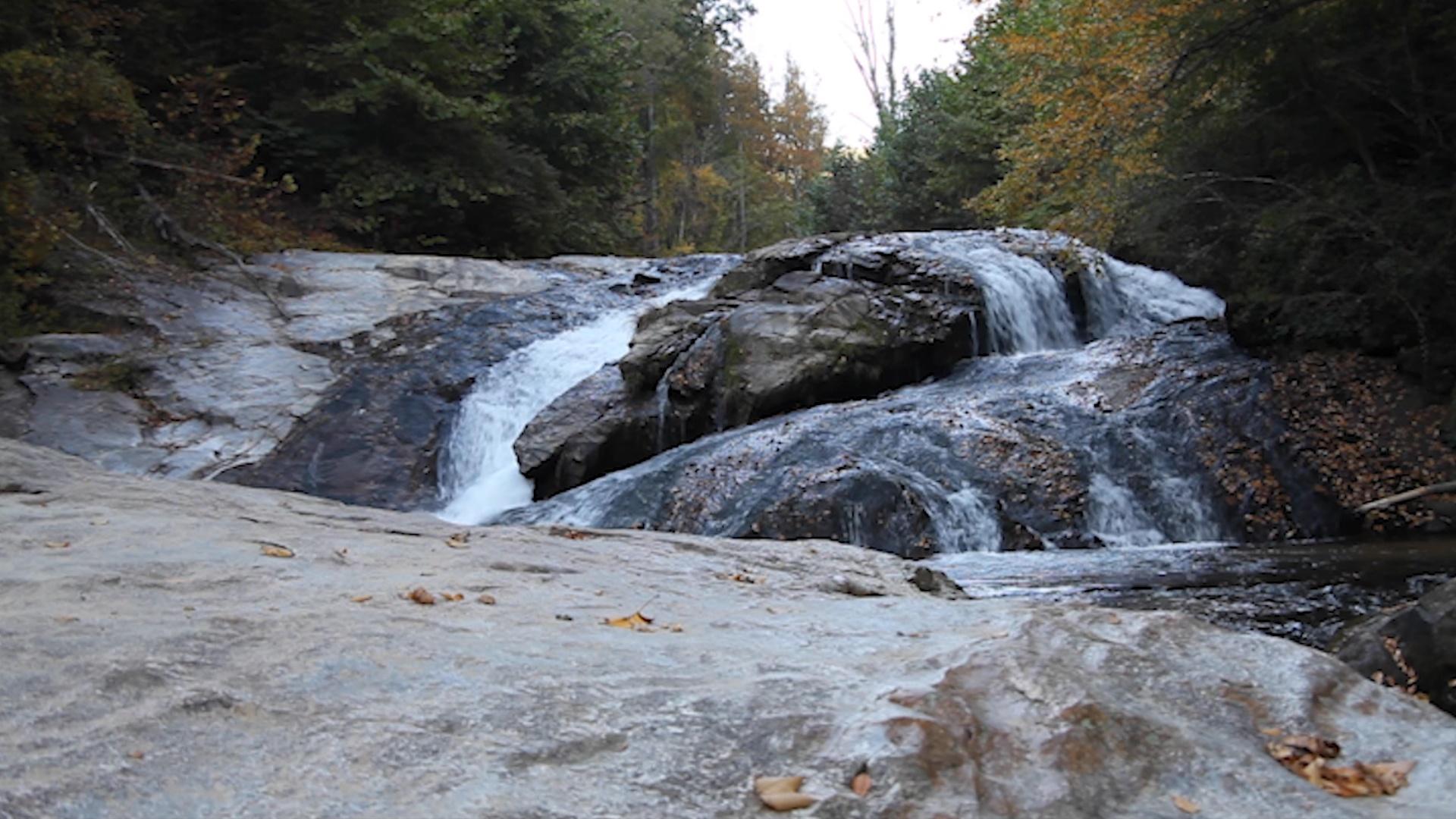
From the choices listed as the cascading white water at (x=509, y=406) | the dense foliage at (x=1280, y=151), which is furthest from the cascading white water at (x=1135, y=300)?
the cascading white water at (x=509, y=406)

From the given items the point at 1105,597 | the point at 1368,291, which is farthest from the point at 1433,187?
the point at 1105,597

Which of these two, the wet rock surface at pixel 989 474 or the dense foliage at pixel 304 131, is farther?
the dense foliage at pixel 304 131

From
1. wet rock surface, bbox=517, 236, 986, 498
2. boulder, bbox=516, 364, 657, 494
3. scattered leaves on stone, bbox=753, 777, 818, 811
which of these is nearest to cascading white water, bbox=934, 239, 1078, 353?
wet rock surface, bbox=517, 236, 986, 498

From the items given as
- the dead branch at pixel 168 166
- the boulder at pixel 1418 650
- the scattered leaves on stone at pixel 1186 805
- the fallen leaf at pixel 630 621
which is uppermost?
the dead branch at pixel 168 166

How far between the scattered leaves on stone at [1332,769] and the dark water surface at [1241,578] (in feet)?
10.9

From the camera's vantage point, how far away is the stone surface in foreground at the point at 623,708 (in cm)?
189

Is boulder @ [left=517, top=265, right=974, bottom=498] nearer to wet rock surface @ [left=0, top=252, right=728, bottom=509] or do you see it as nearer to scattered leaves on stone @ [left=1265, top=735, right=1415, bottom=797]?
wet rock surface @ [left=0, top=252, right=728, bottom=509]

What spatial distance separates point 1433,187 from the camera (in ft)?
31.2

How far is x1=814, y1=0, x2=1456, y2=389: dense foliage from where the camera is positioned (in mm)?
9422

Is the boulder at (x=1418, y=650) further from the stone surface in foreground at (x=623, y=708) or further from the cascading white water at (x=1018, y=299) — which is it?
the cascading white water at (x=1018, y=299)

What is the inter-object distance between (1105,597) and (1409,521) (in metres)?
3.71

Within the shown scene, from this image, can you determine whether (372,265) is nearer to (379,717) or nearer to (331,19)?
(331,19)

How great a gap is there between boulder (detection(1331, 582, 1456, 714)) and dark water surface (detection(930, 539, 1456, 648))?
1.07 metres

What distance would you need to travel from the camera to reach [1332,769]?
213 centimetres
